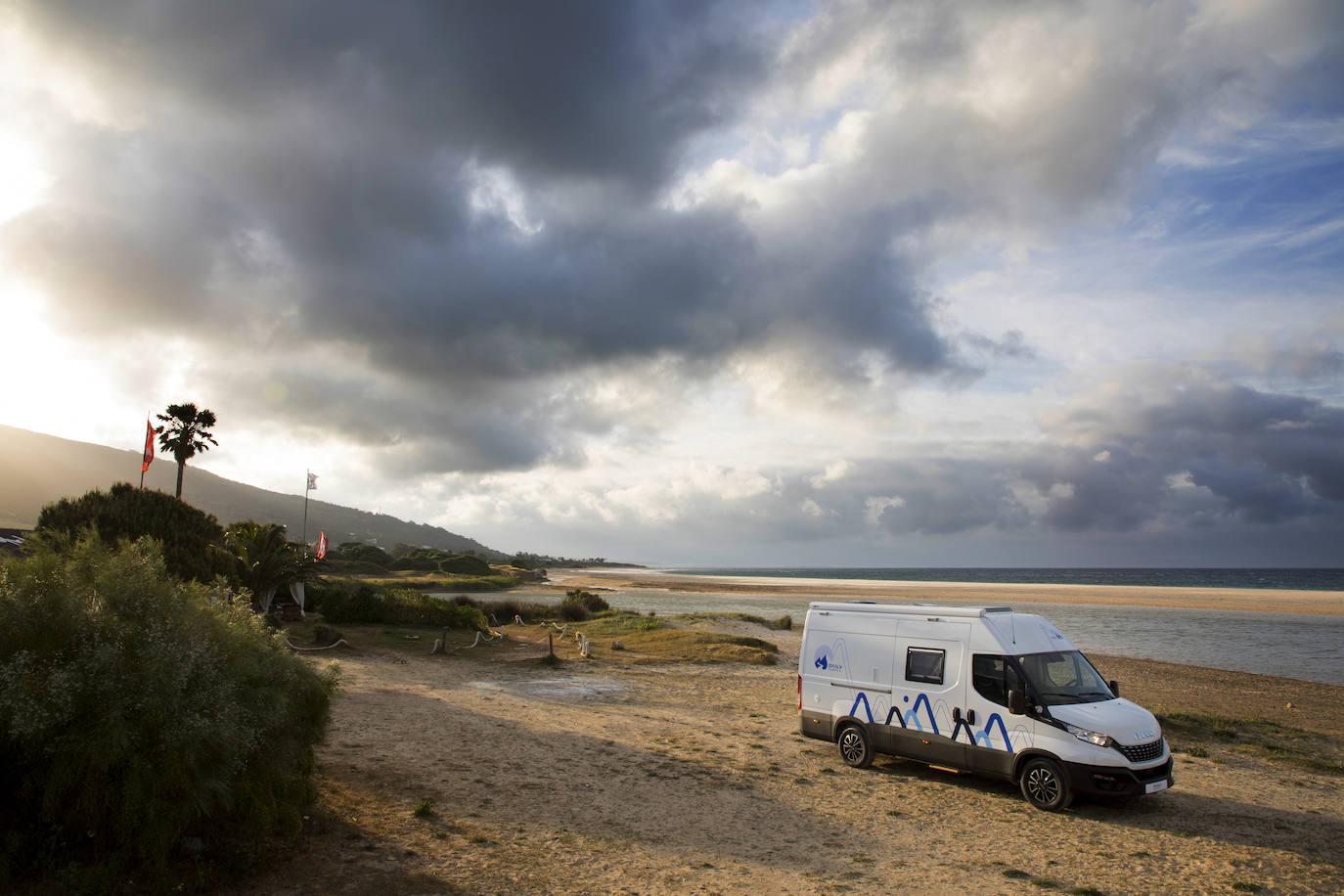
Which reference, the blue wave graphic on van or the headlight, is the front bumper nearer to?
the headlight

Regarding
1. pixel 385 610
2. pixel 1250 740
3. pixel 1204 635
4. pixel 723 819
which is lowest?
pixel 385 610

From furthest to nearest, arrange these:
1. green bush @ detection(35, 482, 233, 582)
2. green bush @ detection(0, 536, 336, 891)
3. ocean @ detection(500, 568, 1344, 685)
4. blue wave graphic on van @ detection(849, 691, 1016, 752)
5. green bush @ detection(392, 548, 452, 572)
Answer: green bush @ detection(392, 548, 452, 572) < ocean @ detection(500, 568, 1344, 685) < green bush @ detection(35, 482, 233, 582) < blue wave graphic on van @ detection(849, 691, 1016, 752) < green bush @ detection(0, 536, 336, 891)

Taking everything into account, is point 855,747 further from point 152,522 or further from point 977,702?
point 152,522

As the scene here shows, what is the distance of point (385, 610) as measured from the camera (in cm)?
3381

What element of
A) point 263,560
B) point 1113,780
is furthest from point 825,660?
point 263,560

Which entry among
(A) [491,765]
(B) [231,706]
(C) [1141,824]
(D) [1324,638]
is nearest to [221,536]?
(A) [491,765]

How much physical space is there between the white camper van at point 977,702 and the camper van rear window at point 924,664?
0.02 metres

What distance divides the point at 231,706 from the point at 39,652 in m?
1.57

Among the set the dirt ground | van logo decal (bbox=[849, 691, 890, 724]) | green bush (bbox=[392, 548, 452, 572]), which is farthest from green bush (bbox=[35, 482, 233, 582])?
green bush (bbox=[392, 548, 452, 572])

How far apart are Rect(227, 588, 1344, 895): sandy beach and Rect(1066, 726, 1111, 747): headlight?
106 cm

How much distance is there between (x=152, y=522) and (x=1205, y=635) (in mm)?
51564

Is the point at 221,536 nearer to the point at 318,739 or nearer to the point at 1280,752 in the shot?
the point at 318,739

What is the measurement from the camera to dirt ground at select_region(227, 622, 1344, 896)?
7613mm

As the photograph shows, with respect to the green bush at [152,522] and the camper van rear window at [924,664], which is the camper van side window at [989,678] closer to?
the camper van rear window at [924,664]
